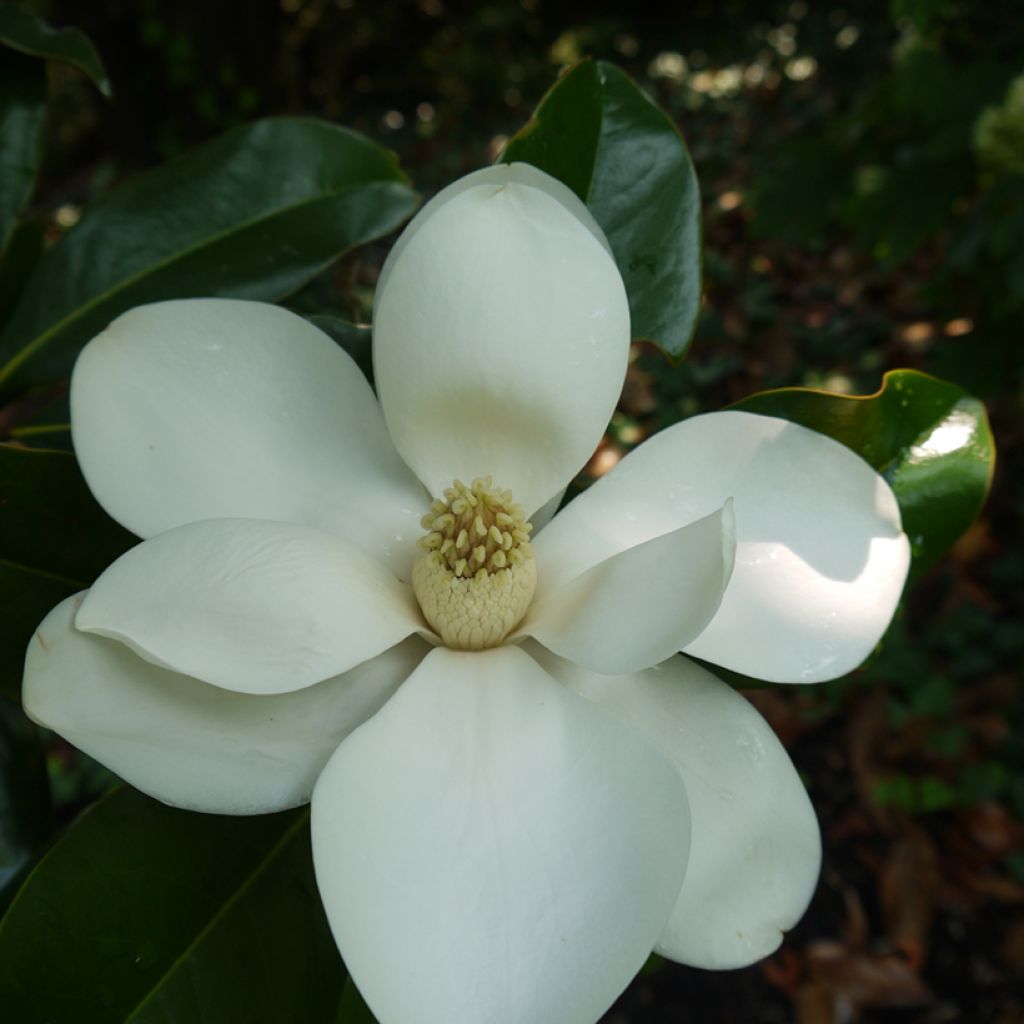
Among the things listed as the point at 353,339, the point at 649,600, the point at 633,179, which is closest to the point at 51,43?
the point at 353,339

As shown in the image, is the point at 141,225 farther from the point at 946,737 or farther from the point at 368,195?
the point at 946,737

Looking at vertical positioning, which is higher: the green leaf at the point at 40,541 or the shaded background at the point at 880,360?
the green leaf at the point at 40,541

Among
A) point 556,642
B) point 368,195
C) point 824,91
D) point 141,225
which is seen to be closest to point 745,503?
point 556,642

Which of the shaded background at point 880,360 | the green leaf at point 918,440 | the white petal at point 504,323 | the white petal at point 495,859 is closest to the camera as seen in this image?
the white petal at point 495,859

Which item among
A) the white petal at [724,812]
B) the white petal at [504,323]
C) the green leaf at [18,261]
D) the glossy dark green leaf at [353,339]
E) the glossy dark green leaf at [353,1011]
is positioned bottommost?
the glossy dark green leaf at [353,1011]

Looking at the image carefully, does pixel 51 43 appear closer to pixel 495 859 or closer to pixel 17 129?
pixel 17 129

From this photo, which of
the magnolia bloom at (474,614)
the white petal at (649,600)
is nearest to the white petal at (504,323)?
the magnolia bloom at (474,614)

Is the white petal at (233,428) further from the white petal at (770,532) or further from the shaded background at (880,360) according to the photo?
the shaded background at (880,360)
